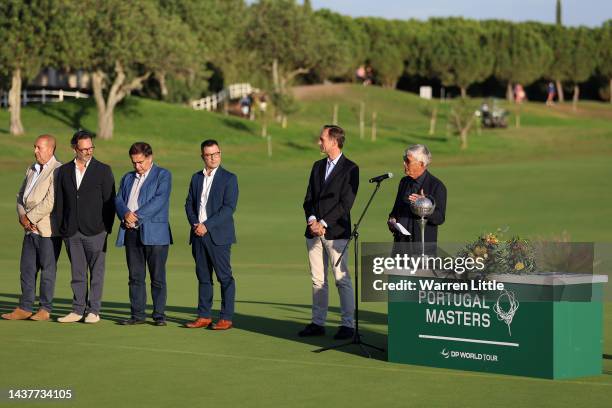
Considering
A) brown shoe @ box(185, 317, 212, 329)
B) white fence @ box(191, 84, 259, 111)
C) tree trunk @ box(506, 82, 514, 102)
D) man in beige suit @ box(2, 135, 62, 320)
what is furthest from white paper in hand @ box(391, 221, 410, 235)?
tree trunk @ box(506, 82, 514, 102)

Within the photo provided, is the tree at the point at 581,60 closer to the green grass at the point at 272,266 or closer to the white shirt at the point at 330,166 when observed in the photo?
the green grass at the point at 272,266

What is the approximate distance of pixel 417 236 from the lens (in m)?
13.0

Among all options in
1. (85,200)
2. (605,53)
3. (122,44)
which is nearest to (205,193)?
(85,200)

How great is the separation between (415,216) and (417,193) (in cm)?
22

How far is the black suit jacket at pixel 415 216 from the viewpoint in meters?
12.9

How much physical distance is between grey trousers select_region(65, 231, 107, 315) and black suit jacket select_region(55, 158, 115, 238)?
0.30 feet

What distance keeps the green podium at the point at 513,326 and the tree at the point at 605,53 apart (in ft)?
395

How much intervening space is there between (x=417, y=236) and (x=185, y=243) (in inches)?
785

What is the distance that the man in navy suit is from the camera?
1477 centimetres

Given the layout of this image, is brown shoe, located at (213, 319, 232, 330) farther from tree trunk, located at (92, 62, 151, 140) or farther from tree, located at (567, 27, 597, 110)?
tree, located at (567, 27, 597, 110)

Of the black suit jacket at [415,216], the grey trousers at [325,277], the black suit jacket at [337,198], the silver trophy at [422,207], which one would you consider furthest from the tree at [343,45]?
the silver trophy at [422,207]

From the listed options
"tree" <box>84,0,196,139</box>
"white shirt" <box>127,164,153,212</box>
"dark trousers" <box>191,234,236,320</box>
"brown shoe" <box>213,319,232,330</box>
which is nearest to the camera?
"brown shoe" <box>213,319,232,330</box>

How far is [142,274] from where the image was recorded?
15180mm

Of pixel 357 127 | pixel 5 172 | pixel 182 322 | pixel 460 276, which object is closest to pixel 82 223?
pixel 182 322
